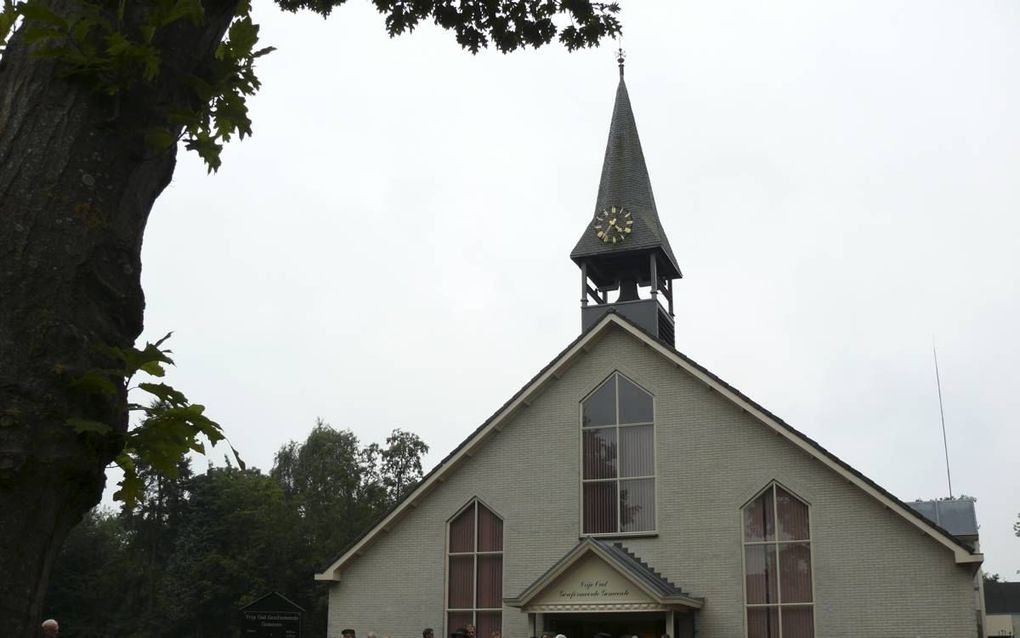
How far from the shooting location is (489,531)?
23875mm

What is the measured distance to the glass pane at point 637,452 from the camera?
23.1 m

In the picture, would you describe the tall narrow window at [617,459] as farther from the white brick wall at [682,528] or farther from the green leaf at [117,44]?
the green leaf at [117,44]

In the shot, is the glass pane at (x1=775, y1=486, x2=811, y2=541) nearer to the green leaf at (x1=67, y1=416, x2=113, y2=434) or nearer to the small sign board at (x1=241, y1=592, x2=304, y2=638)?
the small sign board at (x1=241, y1=592, x2=304, y2=638)

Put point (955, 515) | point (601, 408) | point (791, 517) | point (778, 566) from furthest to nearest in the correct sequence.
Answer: point (955, 515) < point (601, 408) < point (791, 517) < point (778, 566)

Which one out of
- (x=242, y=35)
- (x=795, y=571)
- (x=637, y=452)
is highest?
(x=637, y=452)

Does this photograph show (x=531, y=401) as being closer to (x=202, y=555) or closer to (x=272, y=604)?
(x=272, y=604)

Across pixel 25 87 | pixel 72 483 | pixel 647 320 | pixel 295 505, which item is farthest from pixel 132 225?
pixel 295 505

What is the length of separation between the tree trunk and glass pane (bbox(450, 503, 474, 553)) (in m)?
21.2

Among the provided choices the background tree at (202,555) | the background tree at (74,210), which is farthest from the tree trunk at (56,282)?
the background tree at (202,555)

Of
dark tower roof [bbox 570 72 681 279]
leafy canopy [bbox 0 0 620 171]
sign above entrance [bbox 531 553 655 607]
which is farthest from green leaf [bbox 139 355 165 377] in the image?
dark tower roof [bbox 570 72 681 279]

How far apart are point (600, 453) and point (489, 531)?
10.1 ft

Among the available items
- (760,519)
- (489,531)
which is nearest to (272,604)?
(489,531)

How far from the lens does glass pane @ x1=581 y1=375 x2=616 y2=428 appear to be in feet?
77.8

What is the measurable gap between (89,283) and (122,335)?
0.77 ft
